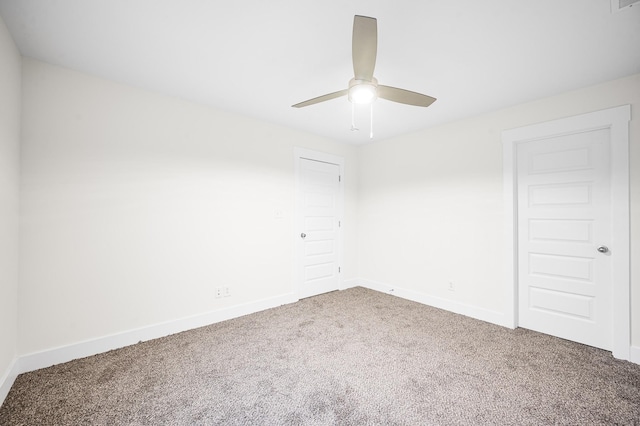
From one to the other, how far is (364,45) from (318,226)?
287cm

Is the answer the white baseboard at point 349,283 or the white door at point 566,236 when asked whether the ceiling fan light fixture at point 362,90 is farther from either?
the white baseboard at point 349,283

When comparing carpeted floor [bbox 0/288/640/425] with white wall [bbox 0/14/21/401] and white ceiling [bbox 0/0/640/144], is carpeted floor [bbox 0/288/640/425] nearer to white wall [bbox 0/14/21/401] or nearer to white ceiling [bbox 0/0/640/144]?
white wall [bbox 0/14/21/401]

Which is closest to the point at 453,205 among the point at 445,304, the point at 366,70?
the point at 445,304

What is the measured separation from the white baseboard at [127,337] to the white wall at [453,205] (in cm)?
201

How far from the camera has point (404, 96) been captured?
1976 mm

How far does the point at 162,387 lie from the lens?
191cm

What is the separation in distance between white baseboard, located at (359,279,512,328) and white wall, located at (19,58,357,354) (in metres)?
1.68

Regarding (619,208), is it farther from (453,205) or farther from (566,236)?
(453,205)

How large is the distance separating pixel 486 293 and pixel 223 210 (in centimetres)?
322

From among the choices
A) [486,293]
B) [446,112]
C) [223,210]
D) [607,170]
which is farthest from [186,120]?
[607,170]

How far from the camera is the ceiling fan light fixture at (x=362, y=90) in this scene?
1740mm

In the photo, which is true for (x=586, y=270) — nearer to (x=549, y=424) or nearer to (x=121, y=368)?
(x=549, y=424)

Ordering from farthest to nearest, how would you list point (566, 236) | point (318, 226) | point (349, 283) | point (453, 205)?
point (349, 283) < point (318, 226) < point (453, 205) < point (566, 236)

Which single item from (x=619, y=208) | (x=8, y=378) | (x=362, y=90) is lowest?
(x=8, y=378)
